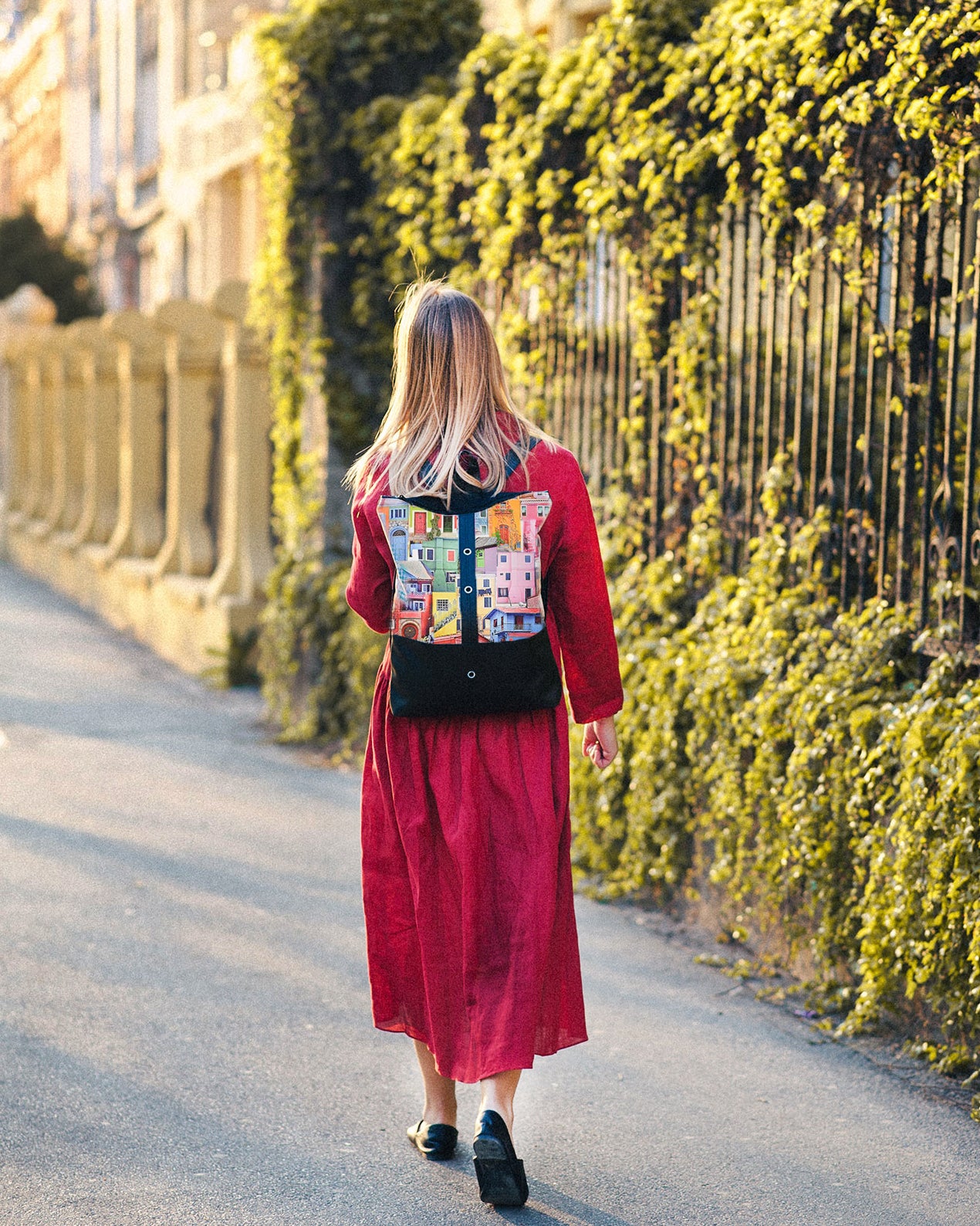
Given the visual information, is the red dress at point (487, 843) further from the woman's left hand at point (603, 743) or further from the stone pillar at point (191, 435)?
the stone pillar at point (191, 435)

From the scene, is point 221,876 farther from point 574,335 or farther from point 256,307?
point 256,307

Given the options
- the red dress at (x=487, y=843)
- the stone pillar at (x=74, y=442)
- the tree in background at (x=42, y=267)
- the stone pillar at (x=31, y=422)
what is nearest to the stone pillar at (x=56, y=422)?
the stone pillar at (x=74, y=442)

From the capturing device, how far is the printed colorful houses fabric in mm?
3416

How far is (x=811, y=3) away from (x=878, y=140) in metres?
0.45

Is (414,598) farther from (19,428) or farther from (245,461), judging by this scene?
(19,428)

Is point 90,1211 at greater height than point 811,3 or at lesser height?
lesser

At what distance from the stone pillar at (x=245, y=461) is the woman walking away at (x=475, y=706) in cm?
745

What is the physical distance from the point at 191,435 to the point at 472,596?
32.9ft

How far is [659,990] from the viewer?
16.1 ft

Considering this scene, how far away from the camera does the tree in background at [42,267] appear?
2967 centimetres

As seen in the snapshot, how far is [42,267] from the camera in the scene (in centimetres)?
3019

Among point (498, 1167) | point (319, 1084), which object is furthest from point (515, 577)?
point (319, 1084)

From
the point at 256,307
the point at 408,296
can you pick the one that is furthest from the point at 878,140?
the point at 256,307

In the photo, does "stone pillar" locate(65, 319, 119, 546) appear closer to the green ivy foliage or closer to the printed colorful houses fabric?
the green ivy foliage
